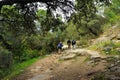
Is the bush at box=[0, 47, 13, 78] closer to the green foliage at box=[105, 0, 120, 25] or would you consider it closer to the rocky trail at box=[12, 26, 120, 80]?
the rocky trail at box=[12, 26, 120, 80]

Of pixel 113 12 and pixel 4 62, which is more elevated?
pixel 113 12

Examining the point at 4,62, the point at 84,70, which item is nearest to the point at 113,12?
the point at 4,62

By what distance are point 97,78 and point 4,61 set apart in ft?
49.1

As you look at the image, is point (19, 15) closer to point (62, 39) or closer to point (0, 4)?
point (0, 4)

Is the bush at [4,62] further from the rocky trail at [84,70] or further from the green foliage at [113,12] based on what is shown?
the green foliage at [113,12]

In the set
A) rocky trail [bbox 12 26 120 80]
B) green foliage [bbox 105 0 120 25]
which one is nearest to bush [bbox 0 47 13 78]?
rocky trail [bbox 12 26 120 80]

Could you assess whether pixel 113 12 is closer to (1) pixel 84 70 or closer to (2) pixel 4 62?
(2) pixel 4 62

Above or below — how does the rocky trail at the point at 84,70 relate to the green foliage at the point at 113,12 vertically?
below

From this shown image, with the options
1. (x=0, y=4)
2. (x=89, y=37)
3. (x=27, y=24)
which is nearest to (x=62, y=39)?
(x=89, y=37)

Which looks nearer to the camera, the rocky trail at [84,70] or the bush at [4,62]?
the rocky trail at [84,70]

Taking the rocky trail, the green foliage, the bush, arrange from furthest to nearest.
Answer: the green foliage → the bush → the rocky trail

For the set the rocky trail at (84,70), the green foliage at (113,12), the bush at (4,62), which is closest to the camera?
the rocky trail at (84,70)

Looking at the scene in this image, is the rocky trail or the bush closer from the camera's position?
the rocky trail

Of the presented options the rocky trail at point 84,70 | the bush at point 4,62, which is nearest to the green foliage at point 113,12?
the rocky trail at point 84,70
